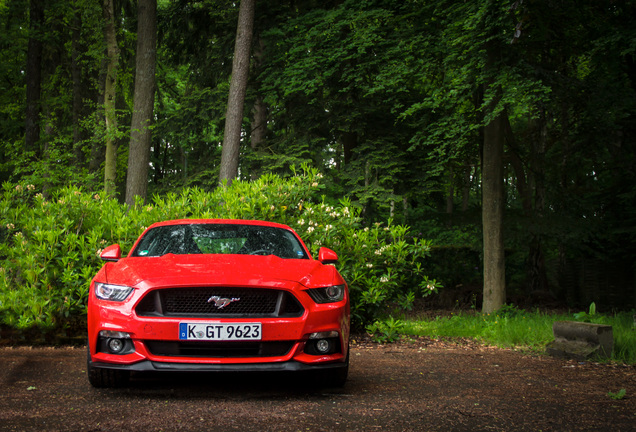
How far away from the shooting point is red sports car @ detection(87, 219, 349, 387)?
4.25 m

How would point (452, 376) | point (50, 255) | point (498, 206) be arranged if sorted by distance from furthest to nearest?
point (498, 206), point (50, 255), point (452, 376)

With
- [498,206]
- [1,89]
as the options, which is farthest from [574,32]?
[1,89]

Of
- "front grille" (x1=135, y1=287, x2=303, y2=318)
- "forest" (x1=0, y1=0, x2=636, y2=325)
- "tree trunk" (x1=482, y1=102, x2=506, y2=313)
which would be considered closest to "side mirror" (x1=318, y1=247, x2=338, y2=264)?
"front grille" (x1=135, y1=287, x2=303, y2=318)

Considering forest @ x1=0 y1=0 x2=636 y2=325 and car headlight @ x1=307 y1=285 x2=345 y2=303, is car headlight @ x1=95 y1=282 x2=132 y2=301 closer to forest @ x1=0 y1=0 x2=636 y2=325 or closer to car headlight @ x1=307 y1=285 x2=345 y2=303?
car headlight @ x1=307 y1=285 x2=345 y2=303

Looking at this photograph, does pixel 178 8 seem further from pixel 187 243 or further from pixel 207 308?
pixel 207 308

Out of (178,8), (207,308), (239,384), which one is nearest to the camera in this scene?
(207,308)

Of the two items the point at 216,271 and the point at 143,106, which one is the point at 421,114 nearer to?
the point at 143,106

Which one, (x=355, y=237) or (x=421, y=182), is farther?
(x=421, y=182)

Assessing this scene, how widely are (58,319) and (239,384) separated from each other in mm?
3452

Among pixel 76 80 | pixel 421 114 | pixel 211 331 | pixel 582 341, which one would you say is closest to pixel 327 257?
pixel 211 331

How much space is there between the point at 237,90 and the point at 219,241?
1157cm

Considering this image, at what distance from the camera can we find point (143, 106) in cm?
1686

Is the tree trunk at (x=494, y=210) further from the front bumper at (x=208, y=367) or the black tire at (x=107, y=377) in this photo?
the black tire at (x=107, y=377)

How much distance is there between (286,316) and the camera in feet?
14.3
